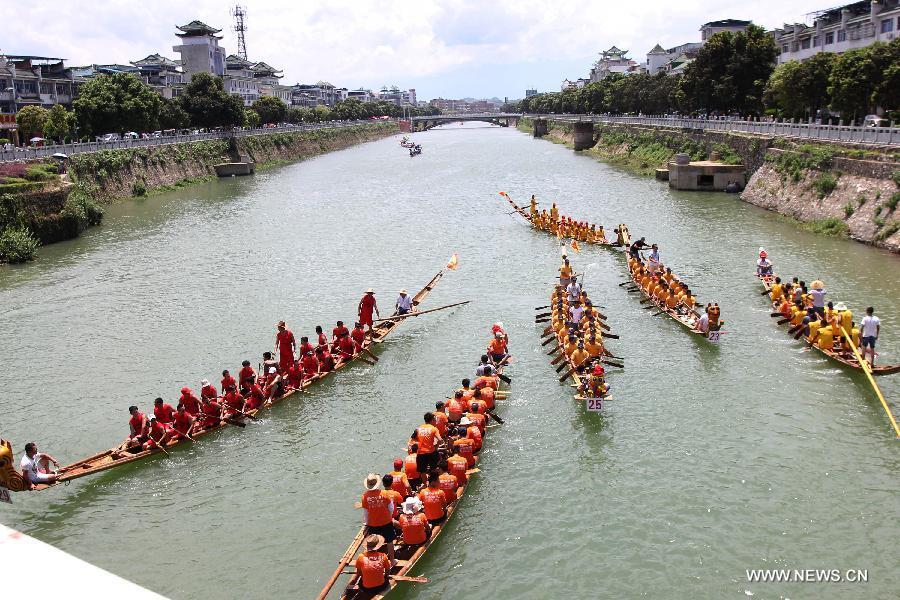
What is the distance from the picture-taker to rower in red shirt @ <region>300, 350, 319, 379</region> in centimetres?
1947

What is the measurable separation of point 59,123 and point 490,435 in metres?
60.5

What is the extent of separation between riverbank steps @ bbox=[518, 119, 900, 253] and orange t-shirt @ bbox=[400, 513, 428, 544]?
88.5 feet

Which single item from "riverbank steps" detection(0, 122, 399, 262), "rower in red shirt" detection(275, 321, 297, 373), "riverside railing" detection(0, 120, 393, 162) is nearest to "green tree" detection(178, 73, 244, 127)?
"riverside railing" detection(0, 120, 393, 162)

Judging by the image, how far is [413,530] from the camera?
476 inches

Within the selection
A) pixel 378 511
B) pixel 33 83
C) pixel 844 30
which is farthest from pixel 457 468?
pixel 33 83

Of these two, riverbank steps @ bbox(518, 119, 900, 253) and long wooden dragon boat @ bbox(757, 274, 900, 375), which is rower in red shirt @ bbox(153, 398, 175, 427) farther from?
riverbank steps @ bbox(518, 119, 900, 253)

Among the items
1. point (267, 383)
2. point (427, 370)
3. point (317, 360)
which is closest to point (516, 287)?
point (427, 370)

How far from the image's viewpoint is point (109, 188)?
5594 centimetres

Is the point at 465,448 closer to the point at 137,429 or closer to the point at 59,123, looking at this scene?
the point at 137,429

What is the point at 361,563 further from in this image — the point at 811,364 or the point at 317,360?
the point at 811,364

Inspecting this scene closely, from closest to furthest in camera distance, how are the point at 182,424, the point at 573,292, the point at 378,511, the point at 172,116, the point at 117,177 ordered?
the point at 378,511 → the point at 182,424 → the point at 573,292 → the point at 117,177 → the point at 172,116
